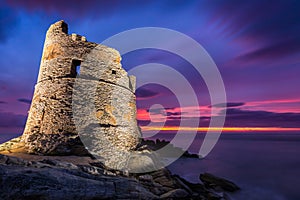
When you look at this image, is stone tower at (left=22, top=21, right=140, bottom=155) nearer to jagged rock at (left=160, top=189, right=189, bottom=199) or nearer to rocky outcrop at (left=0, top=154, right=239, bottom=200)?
rocky outcrop at (left=0, top=154, right=239, bottom=200)

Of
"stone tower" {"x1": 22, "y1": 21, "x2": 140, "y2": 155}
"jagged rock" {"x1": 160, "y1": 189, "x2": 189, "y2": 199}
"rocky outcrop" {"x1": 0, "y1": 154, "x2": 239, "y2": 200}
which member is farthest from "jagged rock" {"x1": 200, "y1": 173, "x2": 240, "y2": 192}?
"rocky outcrop" {"x1": 0, "y1": 154, "x2": 239, "y2": 200}

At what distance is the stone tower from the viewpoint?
8.95 meters

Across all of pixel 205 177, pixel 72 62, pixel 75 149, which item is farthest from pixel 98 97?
pixel 205 177

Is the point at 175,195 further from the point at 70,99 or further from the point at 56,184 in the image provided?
the point at 70,99

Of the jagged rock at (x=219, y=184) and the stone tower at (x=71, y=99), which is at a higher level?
the stone tower at (x=71, y=99)

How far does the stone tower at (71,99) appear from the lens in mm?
8945

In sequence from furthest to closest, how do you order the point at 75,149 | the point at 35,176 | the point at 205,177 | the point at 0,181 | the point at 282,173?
1. the point at 282,173
2. the point at 205,177
3. the point at 75,149
4. the point at 35,176
5. the point at 0,181

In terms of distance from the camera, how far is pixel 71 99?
373 inches

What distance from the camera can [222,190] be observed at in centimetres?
1076

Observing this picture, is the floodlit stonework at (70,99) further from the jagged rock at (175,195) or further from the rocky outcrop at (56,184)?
the jagged rock at (175,195)

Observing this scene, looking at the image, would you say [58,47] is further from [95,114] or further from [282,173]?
[282,173]

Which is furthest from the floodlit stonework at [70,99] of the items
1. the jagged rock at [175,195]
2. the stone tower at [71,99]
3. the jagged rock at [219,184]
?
the jagged rock at [219,184]

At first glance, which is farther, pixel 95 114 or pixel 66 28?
pixel 66 28

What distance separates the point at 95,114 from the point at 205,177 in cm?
884
